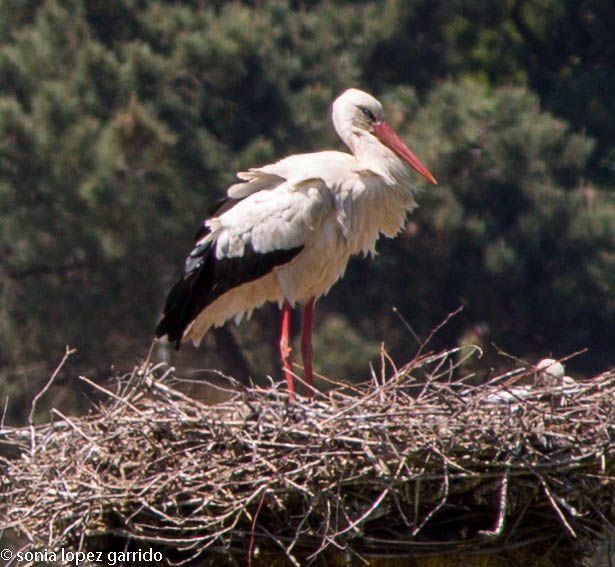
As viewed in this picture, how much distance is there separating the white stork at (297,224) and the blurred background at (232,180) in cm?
637

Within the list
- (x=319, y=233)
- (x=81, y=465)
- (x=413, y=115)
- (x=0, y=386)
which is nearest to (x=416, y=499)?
(x=81, y=465)

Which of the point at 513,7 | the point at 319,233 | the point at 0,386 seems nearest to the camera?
the point at 319,233

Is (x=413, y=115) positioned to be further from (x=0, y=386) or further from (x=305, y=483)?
(x=305, y=483)

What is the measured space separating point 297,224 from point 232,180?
6816mm

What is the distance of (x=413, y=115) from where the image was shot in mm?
14328

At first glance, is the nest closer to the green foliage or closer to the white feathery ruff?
the white feathery ruff

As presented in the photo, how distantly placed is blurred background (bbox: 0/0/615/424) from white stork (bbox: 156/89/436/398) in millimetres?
6372

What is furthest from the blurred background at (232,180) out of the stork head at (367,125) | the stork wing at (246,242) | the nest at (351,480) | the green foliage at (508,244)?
the nest at (351,480)

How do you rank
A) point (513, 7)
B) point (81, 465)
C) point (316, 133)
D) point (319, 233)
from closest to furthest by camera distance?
1. point (81, 465)
2. point (319, 233)
3. point (316, 133)
4. point (513, 7)

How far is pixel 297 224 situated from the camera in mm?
6172

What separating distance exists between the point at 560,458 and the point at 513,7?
13.0 m

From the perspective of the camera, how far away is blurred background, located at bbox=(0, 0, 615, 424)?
13.1 metres

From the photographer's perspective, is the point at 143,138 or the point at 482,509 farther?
the point at 143,138

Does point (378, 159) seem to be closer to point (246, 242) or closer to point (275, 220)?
point (275, 220)
